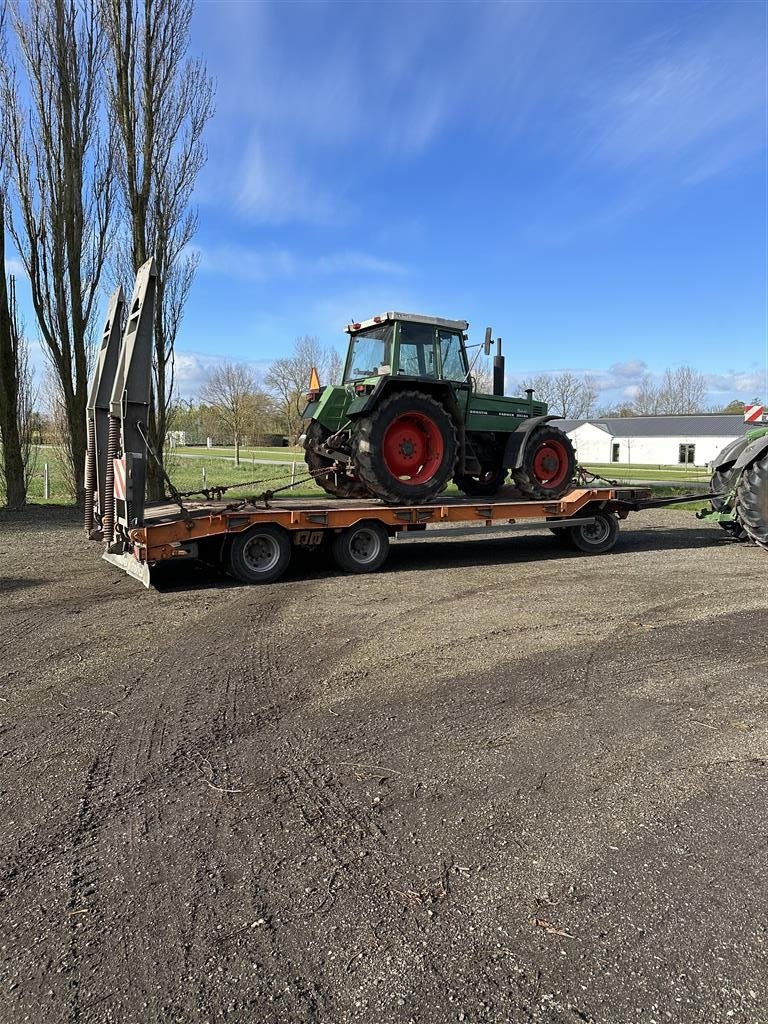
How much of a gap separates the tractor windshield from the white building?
50.1 m

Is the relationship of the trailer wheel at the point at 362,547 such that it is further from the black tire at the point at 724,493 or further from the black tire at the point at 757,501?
the black tire at the point at 724,493

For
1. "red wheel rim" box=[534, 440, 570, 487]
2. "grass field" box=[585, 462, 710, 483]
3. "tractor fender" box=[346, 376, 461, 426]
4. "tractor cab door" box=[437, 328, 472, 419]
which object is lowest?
"grass field" box=[585, 462, 710, 483]

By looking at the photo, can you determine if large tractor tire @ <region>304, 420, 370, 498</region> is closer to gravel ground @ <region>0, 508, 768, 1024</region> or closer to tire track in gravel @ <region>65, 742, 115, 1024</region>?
gravel ground @ <region>0, 508, 768, 1024</region>

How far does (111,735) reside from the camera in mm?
3957

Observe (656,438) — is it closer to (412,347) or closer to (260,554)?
(412,347)

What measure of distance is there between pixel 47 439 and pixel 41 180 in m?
6.00

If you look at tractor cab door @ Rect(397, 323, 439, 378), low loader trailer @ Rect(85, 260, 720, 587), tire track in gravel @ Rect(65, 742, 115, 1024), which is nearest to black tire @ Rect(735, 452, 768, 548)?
low loader trailer @ Rect(85, 260, 720, 587)

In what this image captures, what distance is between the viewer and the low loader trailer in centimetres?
726

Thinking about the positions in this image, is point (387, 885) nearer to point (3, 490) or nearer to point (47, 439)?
point (3, 490)

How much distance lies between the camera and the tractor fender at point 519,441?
10.3 meters

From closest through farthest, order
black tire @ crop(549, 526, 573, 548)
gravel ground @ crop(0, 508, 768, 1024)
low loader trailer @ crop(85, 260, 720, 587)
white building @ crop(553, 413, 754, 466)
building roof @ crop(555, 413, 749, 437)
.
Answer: gravel ground @ crop(0, 508, 768, 1024), low loader trailer @ crop(85, 260, 720, 587), black tire @ crop(549, 526, 573, 548), white building @ crop(553, 413, 754, 466), building roof @ crop(555, 413, 749, 437)

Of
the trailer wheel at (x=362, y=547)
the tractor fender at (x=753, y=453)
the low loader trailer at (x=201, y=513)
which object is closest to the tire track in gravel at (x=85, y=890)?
the low loader trailer at (x=201, y=513)

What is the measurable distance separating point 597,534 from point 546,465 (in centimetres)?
130

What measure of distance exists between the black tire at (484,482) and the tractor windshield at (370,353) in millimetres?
2407
